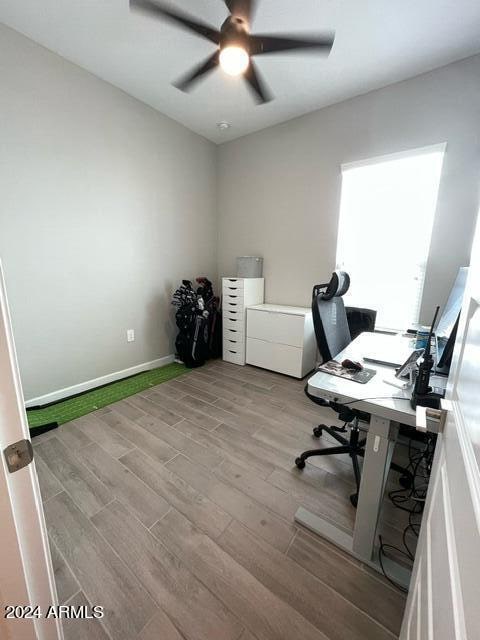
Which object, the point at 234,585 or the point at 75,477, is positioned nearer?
the point at 234,585

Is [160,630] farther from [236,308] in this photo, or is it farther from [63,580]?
[236,308]

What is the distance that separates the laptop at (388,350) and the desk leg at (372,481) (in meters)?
0.46

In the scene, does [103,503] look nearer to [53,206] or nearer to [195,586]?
[195,586]

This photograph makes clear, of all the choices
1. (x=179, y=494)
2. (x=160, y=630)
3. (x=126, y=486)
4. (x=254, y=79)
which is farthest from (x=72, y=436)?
(x=254, y=79)

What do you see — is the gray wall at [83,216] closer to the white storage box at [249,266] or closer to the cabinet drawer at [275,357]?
the white storage box at [249,266]

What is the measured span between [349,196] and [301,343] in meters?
1.61

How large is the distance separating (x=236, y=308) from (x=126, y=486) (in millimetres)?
2111

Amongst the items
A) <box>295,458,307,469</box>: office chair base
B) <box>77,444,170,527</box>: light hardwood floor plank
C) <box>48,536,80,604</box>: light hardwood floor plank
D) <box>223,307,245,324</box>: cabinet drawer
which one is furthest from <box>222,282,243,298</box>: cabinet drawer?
<box>48,536,80,604</box>: light hardwood floor plank

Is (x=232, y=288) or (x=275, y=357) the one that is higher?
(x=232, y=288)

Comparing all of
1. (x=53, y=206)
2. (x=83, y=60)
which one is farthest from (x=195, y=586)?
(x=83, y=60)

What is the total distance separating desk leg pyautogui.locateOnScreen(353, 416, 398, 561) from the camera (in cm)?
100

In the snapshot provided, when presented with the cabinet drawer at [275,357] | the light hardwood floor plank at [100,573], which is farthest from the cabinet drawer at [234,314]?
the light hardwood floor plank at [100,573]

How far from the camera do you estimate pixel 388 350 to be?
5.32 ft

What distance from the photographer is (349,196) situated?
2.66 m
